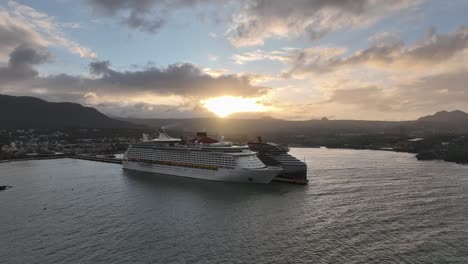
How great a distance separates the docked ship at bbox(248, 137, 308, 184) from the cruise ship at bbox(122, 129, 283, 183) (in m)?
2.67

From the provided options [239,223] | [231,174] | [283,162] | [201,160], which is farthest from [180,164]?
[239,223]

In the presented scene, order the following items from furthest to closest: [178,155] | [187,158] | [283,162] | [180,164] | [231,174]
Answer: [178,155] < [180,164] < [187,158] < [283,162] < [231,174]

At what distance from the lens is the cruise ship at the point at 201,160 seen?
50.7 metres

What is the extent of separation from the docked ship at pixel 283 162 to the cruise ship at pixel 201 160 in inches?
105

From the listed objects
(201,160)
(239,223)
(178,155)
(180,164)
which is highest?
(178,155)

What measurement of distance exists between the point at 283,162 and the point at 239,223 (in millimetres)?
25370

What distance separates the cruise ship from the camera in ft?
166

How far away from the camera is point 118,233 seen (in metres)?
28.6

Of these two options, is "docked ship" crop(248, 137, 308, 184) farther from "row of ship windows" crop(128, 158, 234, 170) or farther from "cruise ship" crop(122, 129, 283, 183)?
"row of ship windows" crop(128, 158, 234, 170)

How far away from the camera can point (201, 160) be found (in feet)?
187

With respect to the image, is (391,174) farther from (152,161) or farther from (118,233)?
(118,233)

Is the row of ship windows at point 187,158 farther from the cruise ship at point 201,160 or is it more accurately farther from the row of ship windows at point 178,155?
the row of ship windows at point 178,155

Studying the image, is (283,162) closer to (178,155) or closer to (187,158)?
(187,158)

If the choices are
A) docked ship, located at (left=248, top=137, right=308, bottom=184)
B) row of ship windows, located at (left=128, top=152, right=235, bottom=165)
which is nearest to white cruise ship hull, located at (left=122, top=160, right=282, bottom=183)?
row of ship windows, located at (left=128, top=152, right=235, bottom=165)
